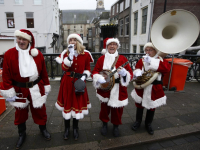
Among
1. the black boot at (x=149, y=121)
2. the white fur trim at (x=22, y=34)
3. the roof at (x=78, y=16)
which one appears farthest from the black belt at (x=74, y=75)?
the roof at (x=78, y=16)

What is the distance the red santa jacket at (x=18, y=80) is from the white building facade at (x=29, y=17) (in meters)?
16.5

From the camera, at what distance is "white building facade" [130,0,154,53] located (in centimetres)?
1305

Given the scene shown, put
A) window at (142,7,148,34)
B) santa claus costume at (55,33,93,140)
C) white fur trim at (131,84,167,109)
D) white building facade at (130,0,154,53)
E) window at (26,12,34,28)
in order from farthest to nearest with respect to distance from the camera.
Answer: window at (26,12,34,28) < window at (142,7,148,34) < white building facade at (130,0,154,53) < white fur trim at (131,84,167,109) < santa claus costume at (55,33,93,140)

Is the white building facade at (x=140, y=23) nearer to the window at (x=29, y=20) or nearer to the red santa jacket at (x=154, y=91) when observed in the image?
the red santa jacket at (x=154, y=91)

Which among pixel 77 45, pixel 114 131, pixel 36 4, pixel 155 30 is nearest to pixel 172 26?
pixel 155 30

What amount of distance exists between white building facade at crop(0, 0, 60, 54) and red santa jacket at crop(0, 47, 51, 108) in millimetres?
16517

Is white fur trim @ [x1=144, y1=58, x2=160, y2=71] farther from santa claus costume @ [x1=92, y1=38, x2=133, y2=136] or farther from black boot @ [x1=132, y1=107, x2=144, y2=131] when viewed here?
black boot @ [x1=132, y1=107, x2=144, y2=131]

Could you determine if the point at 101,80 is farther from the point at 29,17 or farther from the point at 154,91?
the point at 29,17

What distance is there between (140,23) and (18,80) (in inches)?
577

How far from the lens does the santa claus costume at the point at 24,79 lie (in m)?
2.14

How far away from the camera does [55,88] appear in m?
5.34

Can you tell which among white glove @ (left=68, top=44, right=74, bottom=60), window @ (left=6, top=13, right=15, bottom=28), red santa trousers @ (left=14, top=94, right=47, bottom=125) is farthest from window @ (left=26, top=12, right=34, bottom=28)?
white glove @ (left=68, top=44, right=74, bottom=60)

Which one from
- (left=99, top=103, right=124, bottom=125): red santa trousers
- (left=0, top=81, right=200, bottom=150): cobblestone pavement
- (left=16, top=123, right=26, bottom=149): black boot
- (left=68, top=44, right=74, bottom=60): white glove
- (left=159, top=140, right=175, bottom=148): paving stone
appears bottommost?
(left=159, top=140, right=175, bottom=148): paving stone

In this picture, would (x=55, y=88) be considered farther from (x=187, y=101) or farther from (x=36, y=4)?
(x=36, y=4)
